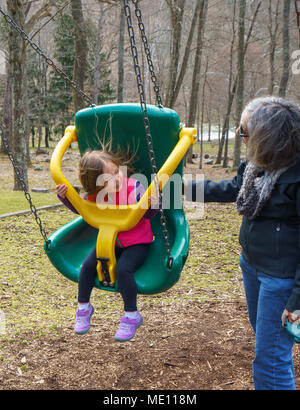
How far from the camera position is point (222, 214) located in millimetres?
7641

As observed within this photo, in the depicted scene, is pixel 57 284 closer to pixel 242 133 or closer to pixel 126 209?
pixel 126 209

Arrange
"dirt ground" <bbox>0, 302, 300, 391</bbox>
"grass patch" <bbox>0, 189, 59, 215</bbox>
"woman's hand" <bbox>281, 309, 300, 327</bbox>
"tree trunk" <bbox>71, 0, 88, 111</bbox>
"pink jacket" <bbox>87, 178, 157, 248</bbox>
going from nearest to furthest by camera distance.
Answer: "woman's hand" <bbox>281, 309, 300, 327</bbox>, "pink jacket" <bbox>87, 178, 157, 248</bbox>, "dirt ground" <bbox>0, 302, 300, 391</bbox>, "grass patch" <bbox>0, 189, 59, 215</bbox>, "tree trunk" <bbox>71, 0, 88, 111</bbox>

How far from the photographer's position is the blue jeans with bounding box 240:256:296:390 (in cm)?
168

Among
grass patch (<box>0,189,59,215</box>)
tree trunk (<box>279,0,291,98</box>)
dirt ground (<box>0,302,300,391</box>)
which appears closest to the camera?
dirt ground (<box>0,302,300,391</box>)

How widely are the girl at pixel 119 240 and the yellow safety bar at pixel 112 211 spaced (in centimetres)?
5

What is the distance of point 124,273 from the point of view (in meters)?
2.28

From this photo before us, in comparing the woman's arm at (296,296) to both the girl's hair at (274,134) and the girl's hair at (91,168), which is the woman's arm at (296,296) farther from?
the girl's hair at (91,168)

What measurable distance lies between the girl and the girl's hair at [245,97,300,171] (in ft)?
2.30

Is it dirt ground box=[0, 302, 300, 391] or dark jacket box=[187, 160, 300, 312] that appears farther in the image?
dirt ground box=[0, 302, 300, 391]

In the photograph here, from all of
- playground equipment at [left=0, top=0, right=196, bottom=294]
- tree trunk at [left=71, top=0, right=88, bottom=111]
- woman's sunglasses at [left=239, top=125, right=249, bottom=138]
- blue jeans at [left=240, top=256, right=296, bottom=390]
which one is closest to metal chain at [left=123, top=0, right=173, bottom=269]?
playground equipment at [left=0, top=0, right=196, bottom=294]

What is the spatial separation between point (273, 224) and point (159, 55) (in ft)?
64.9

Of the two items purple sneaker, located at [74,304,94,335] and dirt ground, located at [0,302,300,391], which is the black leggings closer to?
purple sneaker, located at [74,304,94,335]

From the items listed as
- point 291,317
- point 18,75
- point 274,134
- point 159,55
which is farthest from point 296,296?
point 159,55

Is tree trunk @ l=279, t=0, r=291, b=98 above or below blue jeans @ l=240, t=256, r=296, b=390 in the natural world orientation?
above
